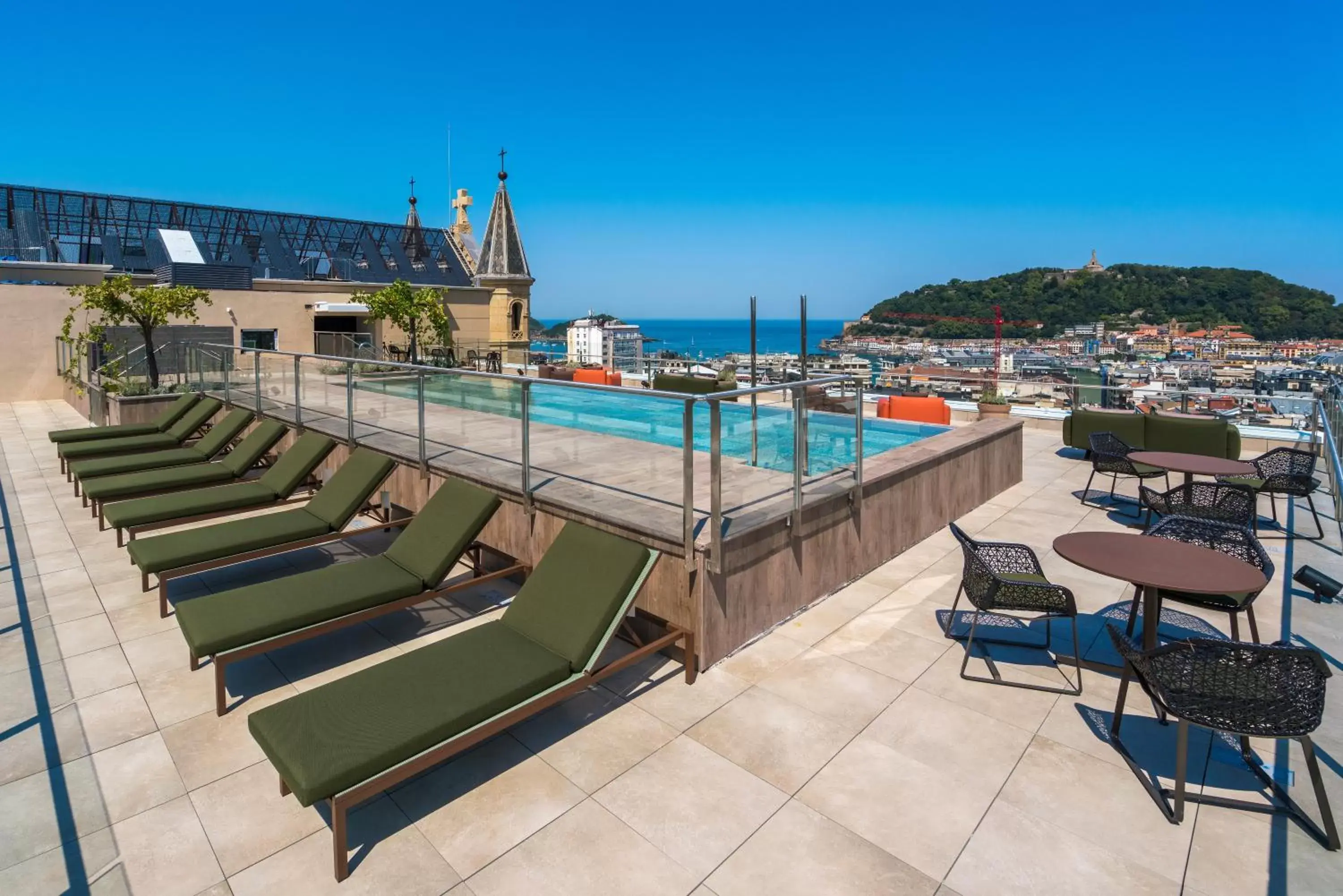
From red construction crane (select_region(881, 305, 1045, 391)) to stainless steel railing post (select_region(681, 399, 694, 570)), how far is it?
26.2 metres

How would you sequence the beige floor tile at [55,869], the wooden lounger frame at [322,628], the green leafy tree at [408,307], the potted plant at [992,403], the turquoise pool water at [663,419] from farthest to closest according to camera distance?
the green leafy tree at [408,307]
the potted plant at [992,403]
the turquoise pool water at [663,419]
the wooden lounger frame at [322,628]
the beige floor tile at [55,869]

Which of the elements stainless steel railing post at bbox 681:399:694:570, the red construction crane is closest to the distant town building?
stainless steel railing post at bbox 681:399:694:570

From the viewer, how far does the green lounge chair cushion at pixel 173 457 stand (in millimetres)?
7586

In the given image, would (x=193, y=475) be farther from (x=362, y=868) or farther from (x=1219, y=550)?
(x=1219, y=550)

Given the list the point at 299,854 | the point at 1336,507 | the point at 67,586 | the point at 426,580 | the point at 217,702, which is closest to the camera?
the point at 299,854

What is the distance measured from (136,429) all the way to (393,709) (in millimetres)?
9061

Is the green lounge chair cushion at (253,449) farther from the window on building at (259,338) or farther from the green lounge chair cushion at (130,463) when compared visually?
the window on building at (259,338)

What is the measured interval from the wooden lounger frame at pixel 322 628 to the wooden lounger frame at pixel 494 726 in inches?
34.5

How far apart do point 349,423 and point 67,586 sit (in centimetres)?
266

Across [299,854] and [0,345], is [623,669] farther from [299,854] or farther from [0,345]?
[0,345]

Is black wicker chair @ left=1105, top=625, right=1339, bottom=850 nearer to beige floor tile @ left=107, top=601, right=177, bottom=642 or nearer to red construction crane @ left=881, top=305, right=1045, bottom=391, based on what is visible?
beige floor tile @ left=107, top=601, right=177, bottom=642

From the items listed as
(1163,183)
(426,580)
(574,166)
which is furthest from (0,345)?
(1163,183)

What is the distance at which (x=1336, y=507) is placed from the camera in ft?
21.3

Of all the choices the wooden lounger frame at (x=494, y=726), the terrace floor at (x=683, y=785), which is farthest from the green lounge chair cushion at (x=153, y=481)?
the wooden lounger frame at (x=494, y=726)
